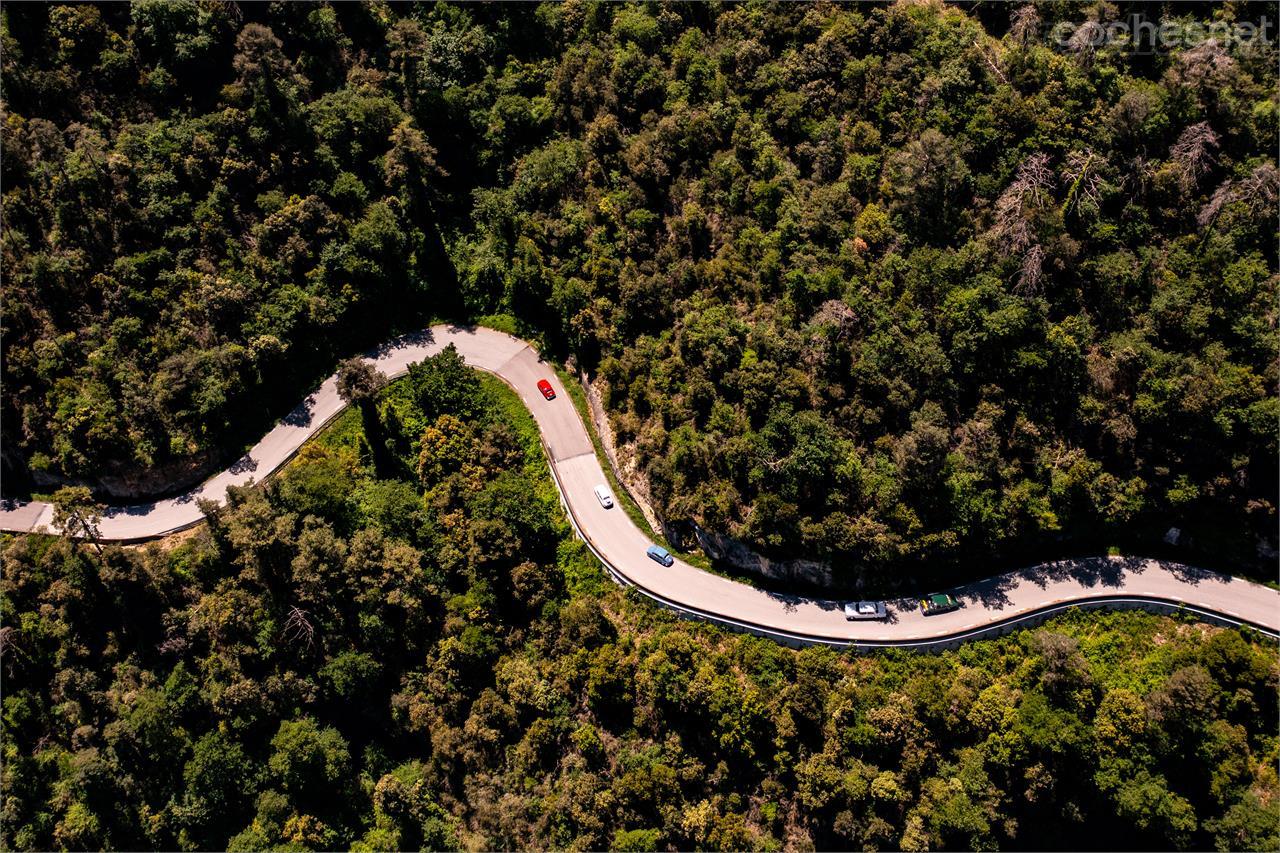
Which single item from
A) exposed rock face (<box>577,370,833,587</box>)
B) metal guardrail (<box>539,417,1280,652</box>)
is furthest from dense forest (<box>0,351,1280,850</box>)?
exposed rock face (<box>577,370,833,587</box>)

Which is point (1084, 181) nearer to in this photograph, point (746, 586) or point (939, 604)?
point (939, 604)

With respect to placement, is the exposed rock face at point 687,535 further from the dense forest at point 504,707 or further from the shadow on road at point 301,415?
the shadow on road at point 301,415

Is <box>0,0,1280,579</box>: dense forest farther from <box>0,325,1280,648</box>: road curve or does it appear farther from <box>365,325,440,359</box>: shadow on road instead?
<box>0,325,1280,648</box>: road curve

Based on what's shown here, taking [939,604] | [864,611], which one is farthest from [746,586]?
[939,604]

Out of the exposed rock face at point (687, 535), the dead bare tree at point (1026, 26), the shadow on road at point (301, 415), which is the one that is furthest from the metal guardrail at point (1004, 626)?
the dead bare tree at point (1026, 26)

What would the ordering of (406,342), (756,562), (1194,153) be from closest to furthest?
(1194,153)
(756,562)
(406,342)

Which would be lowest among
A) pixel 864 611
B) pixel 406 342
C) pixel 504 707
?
pixel 504 707
